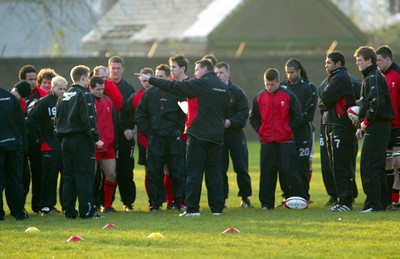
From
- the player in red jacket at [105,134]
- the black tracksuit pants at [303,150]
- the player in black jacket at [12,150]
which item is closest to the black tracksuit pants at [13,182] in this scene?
the player in black jacket at [12,150]

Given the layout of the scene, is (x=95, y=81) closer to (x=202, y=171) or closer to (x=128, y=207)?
(x=202, y=171)

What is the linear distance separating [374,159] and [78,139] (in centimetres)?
408

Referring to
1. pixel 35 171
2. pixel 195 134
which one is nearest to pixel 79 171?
pixel 195 134

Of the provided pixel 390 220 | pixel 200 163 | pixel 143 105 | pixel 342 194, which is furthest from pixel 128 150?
pixel 390 220

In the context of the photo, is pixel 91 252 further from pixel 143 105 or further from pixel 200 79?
pixel 143 105

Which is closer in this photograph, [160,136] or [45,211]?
[45,211]

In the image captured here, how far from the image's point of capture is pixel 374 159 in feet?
45.6

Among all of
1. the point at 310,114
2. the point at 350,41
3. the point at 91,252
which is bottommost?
the point at 91,252

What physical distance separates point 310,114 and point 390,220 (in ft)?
11.9

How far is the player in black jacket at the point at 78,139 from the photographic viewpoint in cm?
1386

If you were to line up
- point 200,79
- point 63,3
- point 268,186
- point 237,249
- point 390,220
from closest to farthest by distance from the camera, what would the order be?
point 237,249 → point 390,220 → point 200,79 → point 268,186 → point 63,3

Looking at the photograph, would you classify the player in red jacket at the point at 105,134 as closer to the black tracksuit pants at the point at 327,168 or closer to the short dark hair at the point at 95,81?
the short dark hair at the point at 95,81

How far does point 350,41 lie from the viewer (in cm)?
4403

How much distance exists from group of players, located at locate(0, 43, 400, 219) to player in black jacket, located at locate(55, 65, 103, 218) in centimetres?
1
